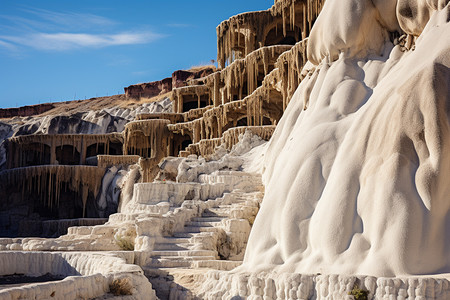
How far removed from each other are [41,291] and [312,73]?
10.3 metres

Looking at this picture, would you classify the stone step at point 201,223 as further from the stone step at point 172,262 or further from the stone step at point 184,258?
the stone step at point 172,262

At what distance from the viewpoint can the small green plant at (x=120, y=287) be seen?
12.3m

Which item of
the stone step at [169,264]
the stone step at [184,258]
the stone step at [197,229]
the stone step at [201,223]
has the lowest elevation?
the stone step at [169,264]

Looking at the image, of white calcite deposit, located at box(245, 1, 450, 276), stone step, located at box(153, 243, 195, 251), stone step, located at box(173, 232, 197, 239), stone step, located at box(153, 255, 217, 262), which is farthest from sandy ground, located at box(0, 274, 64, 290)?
white calcite deposit, located at box(245, 1, 450, 276)

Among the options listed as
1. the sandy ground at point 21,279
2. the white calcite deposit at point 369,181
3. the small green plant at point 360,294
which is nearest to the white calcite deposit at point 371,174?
the white calcite deposit at point 369,181

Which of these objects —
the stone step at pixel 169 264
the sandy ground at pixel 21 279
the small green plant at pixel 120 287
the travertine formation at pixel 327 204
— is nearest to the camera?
the travertine formation at pixel 327 204

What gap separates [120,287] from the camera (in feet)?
40.7

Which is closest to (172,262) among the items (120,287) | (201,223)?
(201,223)

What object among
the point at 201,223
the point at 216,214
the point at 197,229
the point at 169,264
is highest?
the point at 216,214

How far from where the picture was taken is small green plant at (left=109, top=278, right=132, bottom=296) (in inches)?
484

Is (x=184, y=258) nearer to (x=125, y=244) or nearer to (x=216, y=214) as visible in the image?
(x=125, y=244)

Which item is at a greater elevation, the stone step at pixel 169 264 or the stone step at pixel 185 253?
the stone step at pixel 185 253

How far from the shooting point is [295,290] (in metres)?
10.9

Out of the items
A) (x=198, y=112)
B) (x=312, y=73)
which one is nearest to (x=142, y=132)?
(x=198, y=112)
